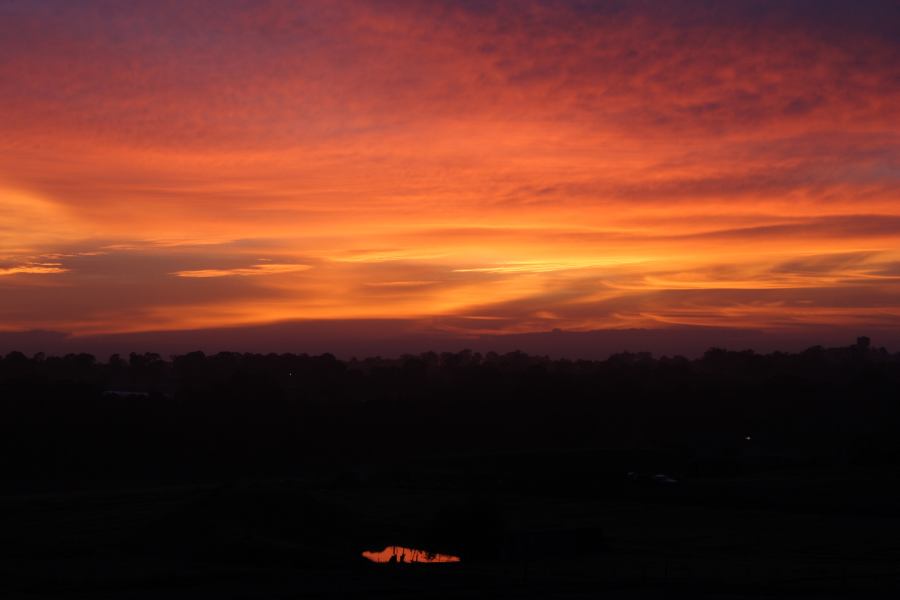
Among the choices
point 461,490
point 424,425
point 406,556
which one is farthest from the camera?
point 424,425

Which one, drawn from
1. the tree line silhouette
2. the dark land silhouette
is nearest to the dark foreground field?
the dark land silhouette

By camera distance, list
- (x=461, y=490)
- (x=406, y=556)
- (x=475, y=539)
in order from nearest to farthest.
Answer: (x=475, y=539) → (x=406, y=556) → (x=461, y=490)

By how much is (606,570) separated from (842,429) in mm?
114654

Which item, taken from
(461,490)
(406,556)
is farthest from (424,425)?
(406,556)

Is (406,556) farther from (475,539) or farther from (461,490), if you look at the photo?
(461,490)

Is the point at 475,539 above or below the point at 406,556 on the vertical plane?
above

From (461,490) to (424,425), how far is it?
54.6 meters

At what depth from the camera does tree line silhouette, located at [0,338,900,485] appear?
379 ft

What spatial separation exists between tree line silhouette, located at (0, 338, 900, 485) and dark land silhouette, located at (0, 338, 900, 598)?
390mm

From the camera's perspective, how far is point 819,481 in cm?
8969

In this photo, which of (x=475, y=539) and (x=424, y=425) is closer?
(x=475, y=539)

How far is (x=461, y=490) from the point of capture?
88.4m

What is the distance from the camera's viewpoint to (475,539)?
190 feet

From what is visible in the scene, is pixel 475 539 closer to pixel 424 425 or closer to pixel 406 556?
pixel 406 556
